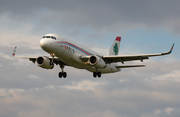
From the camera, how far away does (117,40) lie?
54.4 metres

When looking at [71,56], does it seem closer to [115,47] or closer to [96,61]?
[96,61]

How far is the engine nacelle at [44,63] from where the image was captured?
4016 centimetres

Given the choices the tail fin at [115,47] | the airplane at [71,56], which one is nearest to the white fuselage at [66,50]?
the airplane at [71,56]

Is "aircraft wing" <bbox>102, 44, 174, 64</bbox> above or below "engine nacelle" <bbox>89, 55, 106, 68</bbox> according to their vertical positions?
above

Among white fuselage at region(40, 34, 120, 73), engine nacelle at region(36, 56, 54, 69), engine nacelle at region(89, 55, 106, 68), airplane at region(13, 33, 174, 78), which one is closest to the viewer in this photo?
white fuselage at region(40, 34, 120, 73)

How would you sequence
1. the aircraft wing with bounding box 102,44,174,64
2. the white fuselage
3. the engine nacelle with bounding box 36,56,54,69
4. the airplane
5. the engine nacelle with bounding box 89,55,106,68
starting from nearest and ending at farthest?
1. the white fuselage
2. the airplane
3. the aircraft wing with bounding box 102,44,174,64
4. the engine nacelle with bounding box 89,55,106,68
5. the engine nacelle with bounding box 36,56,54,69

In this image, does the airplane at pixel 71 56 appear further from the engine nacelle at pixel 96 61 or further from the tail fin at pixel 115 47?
the tail fin at pixel 115 47

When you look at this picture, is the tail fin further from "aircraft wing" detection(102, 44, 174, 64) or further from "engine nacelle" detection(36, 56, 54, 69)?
"engine nacelle" detection(36, 56, 54, 69)

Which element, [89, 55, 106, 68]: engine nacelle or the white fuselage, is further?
[89, 55, 106, 68]: engine nacelle

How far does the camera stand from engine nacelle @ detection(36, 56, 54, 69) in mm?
40156

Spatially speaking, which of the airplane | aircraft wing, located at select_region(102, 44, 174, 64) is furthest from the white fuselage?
aircraft wing, located at select_region(102, 44, 174, 64)

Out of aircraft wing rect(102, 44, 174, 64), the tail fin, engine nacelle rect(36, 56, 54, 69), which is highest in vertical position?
the tail fin

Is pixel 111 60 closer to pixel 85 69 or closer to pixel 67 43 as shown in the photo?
pixel 85 69

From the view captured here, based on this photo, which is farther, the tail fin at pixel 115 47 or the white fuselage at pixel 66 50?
the tail fin at pixel 115 47
